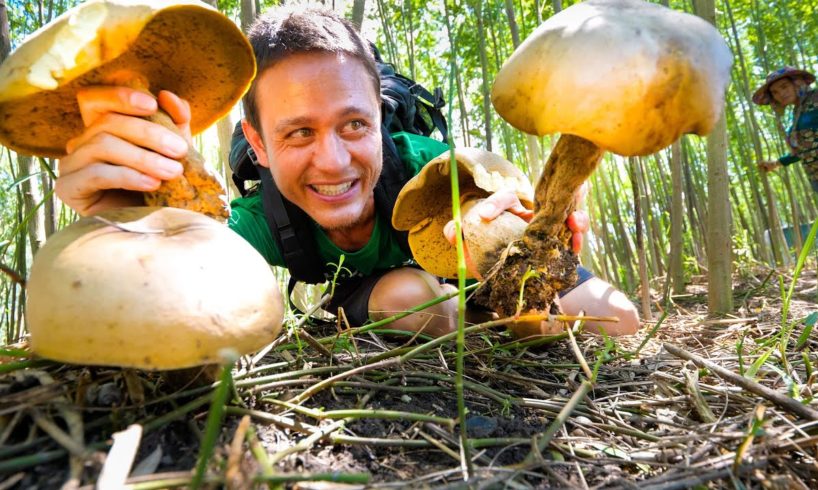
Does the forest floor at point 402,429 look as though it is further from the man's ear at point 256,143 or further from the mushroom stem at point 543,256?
the man's ear at point 256,143

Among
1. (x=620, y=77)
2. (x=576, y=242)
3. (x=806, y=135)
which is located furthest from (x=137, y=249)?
(x=806, y=135)

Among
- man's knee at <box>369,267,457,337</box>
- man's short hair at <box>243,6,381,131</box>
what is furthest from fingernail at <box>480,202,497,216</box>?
man's short hair at <box>243,6,381,131</box>

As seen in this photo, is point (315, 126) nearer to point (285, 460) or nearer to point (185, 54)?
point (185, 54)

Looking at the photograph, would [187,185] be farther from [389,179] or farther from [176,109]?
[389,179]

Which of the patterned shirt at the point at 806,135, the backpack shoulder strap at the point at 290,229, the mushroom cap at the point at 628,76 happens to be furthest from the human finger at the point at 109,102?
the patterned shirt at the point at 806,135

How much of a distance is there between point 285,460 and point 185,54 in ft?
3.58

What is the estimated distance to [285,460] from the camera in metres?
0.79

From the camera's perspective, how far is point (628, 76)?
34.1 inches

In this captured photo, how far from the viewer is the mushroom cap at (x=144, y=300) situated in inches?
27.9

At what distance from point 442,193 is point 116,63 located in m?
1.11

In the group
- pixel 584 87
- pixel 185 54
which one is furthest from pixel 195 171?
pixel 584 87

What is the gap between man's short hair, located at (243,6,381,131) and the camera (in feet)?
6.89

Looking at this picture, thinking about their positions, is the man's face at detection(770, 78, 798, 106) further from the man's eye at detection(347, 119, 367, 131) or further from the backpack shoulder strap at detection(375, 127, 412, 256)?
the man's eye at detection(347, 119, 367, 131)

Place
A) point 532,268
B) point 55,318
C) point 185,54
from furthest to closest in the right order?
1. point 532,268
2. point 185,54
3. point 55,318
